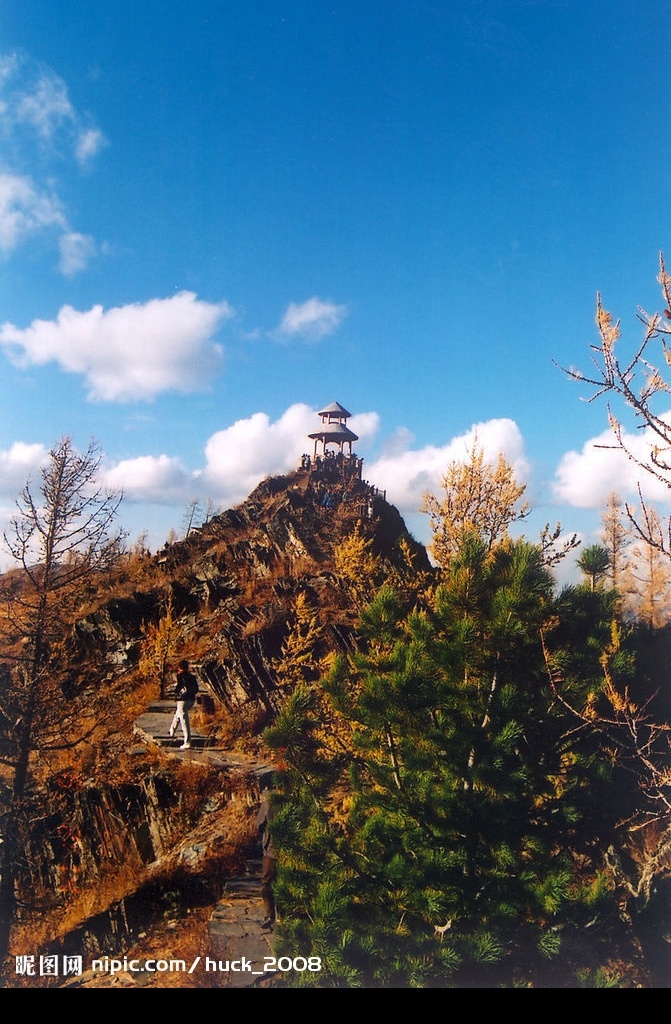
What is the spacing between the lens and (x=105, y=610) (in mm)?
7016

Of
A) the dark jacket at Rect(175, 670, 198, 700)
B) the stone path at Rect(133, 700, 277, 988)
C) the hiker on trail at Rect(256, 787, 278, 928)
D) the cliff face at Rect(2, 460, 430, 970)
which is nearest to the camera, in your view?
the stone path at Rect(133, 700, 277, 988)

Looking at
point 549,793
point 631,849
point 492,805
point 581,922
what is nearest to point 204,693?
point 492,805

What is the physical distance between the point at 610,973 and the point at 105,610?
22.7ft

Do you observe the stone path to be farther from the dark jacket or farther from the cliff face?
the dark jacket

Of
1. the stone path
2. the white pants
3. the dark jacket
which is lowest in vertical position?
the stone path

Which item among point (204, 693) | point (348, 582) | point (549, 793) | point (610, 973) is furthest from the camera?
point (348, 582)

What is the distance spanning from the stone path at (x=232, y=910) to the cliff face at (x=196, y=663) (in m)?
0.15

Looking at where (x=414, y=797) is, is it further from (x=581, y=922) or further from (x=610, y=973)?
(x=610, y=973)

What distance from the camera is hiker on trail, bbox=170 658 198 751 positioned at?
239 inches

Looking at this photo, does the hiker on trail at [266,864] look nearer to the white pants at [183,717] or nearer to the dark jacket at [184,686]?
the white pants at [183,717]

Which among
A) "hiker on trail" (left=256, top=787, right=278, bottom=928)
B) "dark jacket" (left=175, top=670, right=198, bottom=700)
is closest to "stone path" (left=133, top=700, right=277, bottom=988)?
"hiker on trail" (left=256, top=787, right=278, bottom=928)

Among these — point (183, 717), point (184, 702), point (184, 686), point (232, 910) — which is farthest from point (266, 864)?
point (184, 686)

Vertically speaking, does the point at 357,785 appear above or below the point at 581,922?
above

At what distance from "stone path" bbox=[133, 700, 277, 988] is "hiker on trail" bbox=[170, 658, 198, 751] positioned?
0.35 feet
